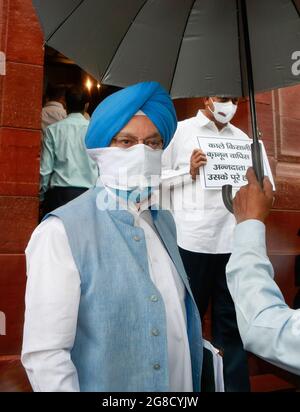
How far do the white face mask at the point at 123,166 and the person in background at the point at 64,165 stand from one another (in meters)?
2.08

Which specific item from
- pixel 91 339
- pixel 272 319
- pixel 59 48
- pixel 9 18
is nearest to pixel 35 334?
pixel 91 339

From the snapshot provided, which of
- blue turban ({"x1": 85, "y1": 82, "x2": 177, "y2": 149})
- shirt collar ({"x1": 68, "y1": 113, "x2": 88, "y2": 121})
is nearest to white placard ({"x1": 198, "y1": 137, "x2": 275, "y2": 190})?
blue turban ({"x1": 85, "y1": 82, "x2": 177, "y2": 149})

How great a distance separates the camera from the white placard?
2964 mm

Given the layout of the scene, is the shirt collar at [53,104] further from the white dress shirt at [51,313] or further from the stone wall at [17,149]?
the white dress shirt at [51,313]

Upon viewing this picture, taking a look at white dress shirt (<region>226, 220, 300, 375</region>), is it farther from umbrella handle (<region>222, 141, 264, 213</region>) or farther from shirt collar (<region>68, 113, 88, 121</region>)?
shirt collar (<region>68, 113, 88, 121</region>)

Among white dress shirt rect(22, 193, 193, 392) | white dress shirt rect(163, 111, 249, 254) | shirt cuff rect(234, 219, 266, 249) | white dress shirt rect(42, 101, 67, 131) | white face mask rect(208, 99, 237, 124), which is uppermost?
white dress shirt rect(42, 101, 67, 131)

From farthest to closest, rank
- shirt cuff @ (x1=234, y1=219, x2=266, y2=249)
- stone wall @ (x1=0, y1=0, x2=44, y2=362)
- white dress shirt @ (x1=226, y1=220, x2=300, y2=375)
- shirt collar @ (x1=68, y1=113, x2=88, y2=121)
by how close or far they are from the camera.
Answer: shirt collar @ (x1=68, y1=113, x2=88, y2=121) → stone wall @ (x1=0, y1=0, x2=44, y2=362) → shirt cuff @ (x1=234, y1=219, x2=266, y2=249) → white dress shirt @ (x1=226, y1=220, x2=300, y2=375)

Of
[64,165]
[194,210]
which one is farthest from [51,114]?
[194,210]

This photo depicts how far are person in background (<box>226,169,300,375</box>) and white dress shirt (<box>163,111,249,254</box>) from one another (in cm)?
169

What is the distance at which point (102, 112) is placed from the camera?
5.49 feet

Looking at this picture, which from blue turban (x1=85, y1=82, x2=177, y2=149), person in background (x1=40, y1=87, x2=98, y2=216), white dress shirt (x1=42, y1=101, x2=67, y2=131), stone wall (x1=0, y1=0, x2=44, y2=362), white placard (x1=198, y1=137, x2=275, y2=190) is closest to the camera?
blue turban (x1=85, y1=82, x2=177, y2=149)

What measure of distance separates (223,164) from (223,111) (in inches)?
19.1

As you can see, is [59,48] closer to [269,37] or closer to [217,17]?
[217,17]

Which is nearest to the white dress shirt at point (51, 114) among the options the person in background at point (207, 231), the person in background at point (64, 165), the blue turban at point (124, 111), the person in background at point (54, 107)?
the person in background at point (54, 107)
